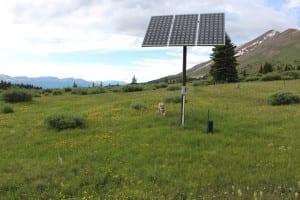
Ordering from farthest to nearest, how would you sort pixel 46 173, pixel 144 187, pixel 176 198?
pixel 46 173 < pixel 144 187 < pixel 176 198

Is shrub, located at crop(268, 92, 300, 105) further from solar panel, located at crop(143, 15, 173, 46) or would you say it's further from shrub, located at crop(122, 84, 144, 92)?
shrub, located at crop(122, 84, 144, 92)

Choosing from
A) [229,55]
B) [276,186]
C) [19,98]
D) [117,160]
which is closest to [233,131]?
[117,160]

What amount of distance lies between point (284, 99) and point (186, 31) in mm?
9228

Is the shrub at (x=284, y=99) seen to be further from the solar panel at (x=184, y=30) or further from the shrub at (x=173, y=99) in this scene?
the solar panel at (x=184, y=30)

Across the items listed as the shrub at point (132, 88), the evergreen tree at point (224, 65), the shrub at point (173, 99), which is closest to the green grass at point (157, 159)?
the shrub at point (173, 99)

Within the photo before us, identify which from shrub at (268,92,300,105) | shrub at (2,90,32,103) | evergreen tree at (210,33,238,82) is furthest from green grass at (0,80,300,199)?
evergreen tree at (210,33,238,82)

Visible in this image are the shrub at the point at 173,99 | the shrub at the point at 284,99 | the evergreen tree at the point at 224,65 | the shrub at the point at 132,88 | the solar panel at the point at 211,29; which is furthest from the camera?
the evergreen tree at the point at 224,65

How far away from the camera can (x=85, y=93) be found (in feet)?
165

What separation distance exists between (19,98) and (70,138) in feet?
78.3

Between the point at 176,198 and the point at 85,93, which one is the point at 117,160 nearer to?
the point at 176,198

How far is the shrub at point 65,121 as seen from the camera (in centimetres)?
1906

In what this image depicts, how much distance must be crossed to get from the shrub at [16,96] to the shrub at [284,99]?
2328 cm

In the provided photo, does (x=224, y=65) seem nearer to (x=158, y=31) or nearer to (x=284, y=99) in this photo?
(x=284, y=99)

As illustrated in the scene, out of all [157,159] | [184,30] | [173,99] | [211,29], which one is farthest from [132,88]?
[157,159]
